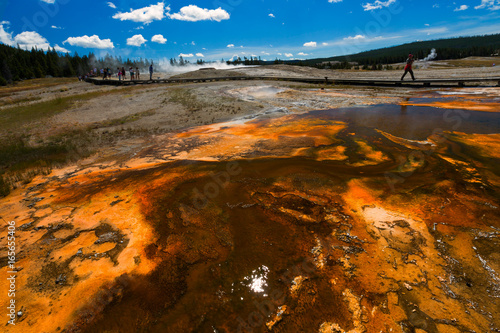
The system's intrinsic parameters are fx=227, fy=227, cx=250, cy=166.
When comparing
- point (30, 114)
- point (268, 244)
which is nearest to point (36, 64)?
point (30, 114)

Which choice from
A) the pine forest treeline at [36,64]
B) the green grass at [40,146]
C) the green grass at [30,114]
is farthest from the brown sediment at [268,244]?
the pine forest treeline at [36,64]

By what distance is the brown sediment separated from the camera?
277 centimetres

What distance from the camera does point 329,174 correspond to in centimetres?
578

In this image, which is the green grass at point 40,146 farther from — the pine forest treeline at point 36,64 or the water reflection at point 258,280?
the pine forest treeline at point 36,64

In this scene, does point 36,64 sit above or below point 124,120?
above

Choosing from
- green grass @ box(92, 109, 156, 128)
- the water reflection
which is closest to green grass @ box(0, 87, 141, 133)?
green grass @ box(92, 109, 156, 128)

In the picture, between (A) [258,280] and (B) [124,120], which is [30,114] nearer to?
(B) [124,120]

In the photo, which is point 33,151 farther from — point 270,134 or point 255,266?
point 255,266

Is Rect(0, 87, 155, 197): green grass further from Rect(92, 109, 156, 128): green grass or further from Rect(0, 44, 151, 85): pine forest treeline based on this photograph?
Rect(0, 44, 151, 85): pine forest treeline

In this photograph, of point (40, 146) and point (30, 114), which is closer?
point (40, 146)

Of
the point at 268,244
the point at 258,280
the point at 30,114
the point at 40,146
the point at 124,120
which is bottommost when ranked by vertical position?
the point at 258,280

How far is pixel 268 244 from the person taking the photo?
149 inches

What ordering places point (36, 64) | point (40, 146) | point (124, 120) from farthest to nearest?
point (36, 64)
point (124, 120)
point (40, 146)

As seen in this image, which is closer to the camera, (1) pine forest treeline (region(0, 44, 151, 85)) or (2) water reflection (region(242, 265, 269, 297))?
(2) water reflection (region(242, 265, 269, 297))
